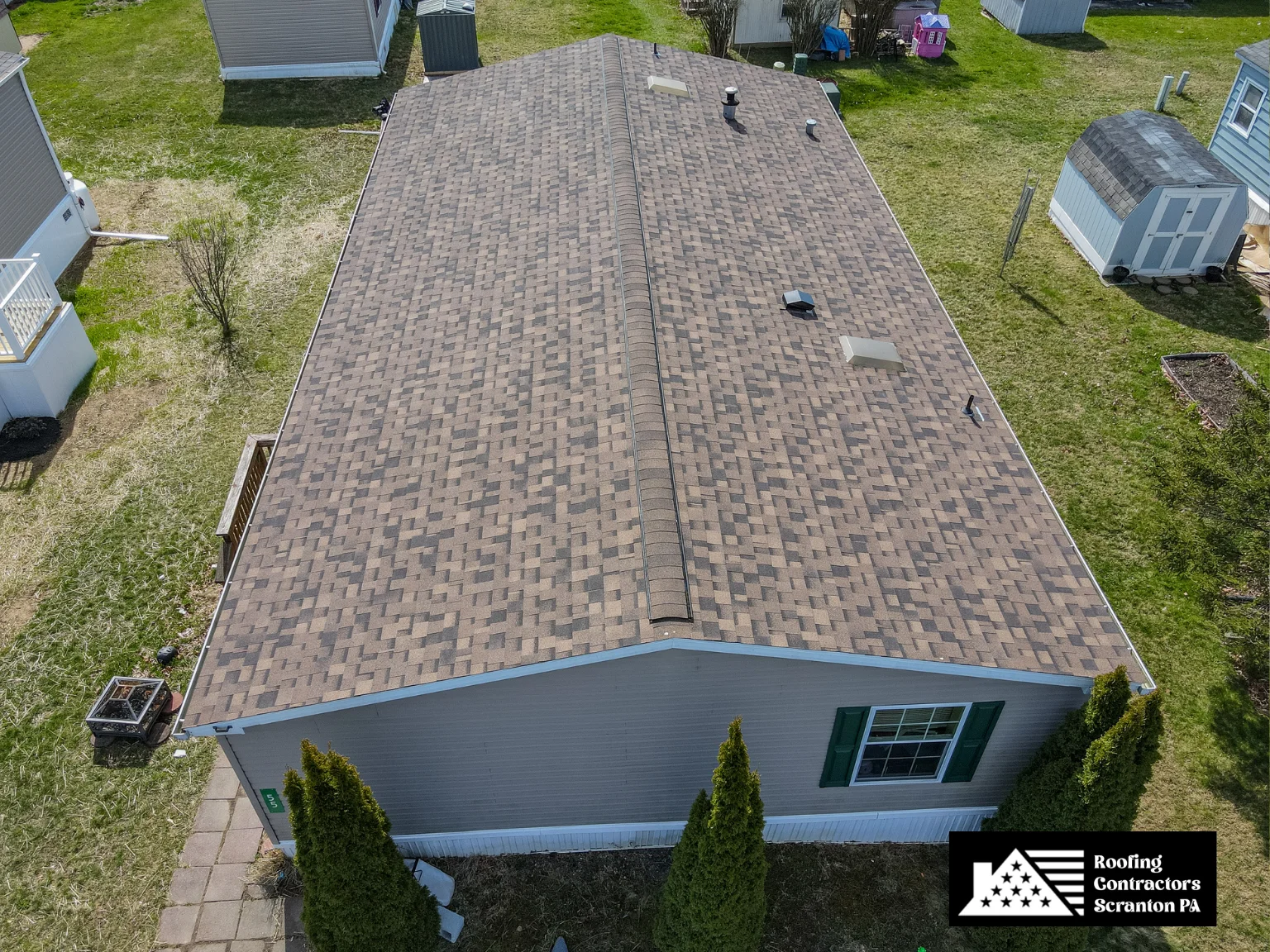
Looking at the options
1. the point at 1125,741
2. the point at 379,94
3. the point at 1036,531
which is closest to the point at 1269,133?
the point at 1036,531

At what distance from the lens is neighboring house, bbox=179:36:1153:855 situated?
865 centimetres

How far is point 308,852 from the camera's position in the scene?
8461 mm

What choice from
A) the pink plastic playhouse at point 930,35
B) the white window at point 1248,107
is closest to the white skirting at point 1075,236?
the white window at point 1248,107

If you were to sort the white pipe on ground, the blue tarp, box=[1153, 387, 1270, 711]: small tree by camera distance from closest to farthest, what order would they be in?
box=[1153, 387, 1270, 711]: small tree
the white pipe on ground
the blue tarp

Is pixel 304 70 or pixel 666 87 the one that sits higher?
pixel 666 87

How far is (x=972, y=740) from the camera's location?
9.73 metres

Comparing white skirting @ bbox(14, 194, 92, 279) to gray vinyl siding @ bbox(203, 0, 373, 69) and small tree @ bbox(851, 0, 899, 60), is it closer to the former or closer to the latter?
gray vinyl siding @ bbox(203, 0, 373, 69)

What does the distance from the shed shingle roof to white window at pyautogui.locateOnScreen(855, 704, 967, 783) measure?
1.22 meters

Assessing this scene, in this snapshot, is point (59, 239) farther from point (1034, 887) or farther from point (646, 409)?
point (1034, 887)

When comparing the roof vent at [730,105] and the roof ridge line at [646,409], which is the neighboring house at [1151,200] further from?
the roof ridge line at [646,409]

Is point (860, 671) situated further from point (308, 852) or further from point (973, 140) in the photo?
point (973, 140)

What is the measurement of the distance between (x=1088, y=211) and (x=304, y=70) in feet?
74.8

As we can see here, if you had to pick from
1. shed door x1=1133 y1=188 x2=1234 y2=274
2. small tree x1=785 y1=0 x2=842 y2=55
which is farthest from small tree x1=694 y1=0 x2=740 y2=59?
shed door x1=1133 y1=188 x2=1234 y2=274

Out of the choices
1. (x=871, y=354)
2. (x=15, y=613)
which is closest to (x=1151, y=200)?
(x=871, y=354)
